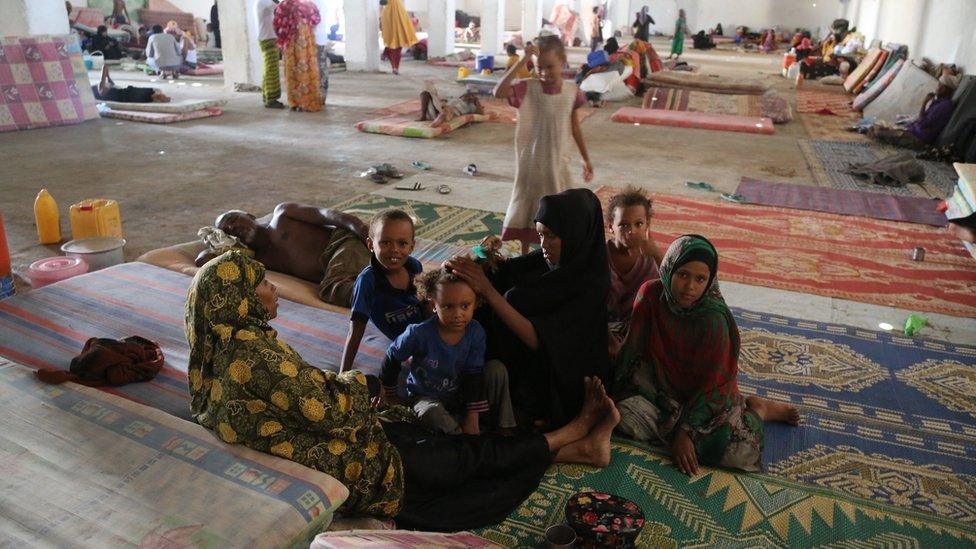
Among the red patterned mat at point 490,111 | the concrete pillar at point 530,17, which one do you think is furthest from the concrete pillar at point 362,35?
the concrete pillar at point 530,17

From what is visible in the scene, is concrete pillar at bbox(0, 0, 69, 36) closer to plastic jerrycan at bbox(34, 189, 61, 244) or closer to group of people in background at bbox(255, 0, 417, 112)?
group of people in background at bbox(255, 0, 417, 112)

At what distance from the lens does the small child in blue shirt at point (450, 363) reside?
8.64 feet

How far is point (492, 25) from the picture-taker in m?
19.3

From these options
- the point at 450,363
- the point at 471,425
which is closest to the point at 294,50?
the point at 450,363

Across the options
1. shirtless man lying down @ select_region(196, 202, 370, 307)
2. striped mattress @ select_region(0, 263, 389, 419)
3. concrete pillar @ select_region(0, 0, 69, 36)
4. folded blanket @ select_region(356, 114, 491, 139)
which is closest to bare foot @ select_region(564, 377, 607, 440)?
striped mattress @ select_region(0, 263, 389, 419)

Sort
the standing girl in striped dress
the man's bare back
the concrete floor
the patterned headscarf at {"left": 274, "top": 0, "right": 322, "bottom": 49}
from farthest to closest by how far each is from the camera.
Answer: the patterned headscarf at {"left": 274, "top": 0, "right": 322, "bottom": 49}
the concrete floor
the standing girl in striped dress
the man's bare back

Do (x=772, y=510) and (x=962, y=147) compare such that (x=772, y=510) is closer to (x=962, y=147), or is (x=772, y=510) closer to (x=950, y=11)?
(x=962, y=147)

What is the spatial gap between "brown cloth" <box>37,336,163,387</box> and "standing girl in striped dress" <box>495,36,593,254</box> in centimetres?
232

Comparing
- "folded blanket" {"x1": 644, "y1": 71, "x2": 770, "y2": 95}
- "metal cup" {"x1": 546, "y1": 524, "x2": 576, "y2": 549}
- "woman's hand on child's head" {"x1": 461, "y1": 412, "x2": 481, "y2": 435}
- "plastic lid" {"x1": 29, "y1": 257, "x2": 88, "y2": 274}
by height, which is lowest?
"metal cup" {"x1": 546, "y1": 524, "x2": 576, "y2": 549}

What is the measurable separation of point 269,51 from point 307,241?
7.47m

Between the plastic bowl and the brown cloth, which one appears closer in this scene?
the brown cloth

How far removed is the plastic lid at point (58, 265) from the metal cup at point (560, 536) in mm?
3167

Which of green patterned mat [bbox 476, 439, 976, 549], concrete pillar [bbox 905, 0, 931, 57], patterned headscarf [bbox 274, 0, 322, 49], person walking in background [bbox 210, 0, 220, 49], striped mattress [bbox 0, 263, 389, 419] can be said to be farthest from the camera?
person walking in background [bbox 210, 0, 220, 49]

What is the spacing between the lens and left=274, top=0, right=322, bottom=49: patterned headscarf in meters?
10.2
